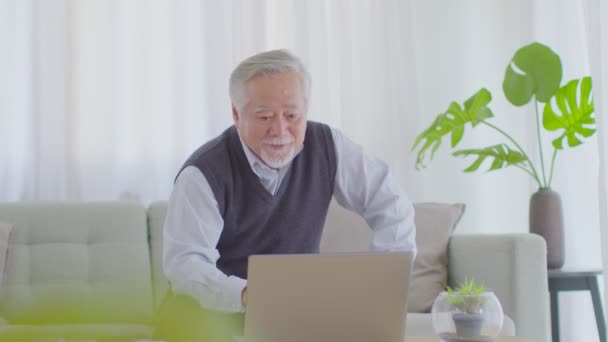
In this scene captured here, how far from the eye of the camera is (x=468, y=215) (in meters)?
3.88

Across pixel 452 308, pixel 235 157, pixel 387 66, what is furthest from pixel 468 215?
pixel 452 308

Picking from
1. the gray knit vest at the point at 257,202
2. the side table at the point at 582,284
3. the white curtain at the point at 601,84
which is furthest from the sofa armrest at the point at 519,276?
the gray knit vest at the point at 257,202

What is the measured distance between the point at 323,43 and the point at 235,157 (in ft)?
6.02

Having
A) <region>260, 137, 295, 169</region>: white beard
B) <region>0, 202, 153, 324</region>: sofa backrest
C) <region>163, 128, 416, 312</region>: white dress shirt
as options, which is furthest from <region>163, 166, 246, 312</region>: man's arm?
<region>0, 202, 153, 324</region>: sofa backrest

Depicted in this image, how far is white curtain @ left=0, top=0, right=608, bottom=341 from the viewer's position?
142 inches

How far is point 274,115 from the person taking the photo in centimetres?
192

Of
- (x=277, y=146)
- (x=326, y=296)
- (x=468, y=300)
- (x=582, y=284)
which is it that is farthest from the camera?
(x=582, y=284)

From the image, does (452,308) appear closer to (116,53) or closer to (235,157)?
(235,157)

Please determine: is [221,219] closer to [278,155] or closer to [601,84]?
[278,155]

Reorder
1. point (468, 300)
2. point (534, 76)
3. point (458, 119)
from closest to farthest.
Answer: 1. point (468, 300)
2. point (534, 76)
3. point (458, 119)

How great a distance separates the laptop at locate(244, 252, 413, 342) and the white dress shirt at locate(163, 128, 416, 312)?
1.71 ft

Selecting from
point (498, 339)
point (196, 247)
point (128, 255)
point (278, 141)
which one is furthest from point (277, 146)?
point (128, 255)

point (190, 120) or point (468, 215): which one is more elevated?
point (190, 120)

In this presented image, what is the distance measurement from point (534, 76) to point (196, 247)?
1.93 meters
